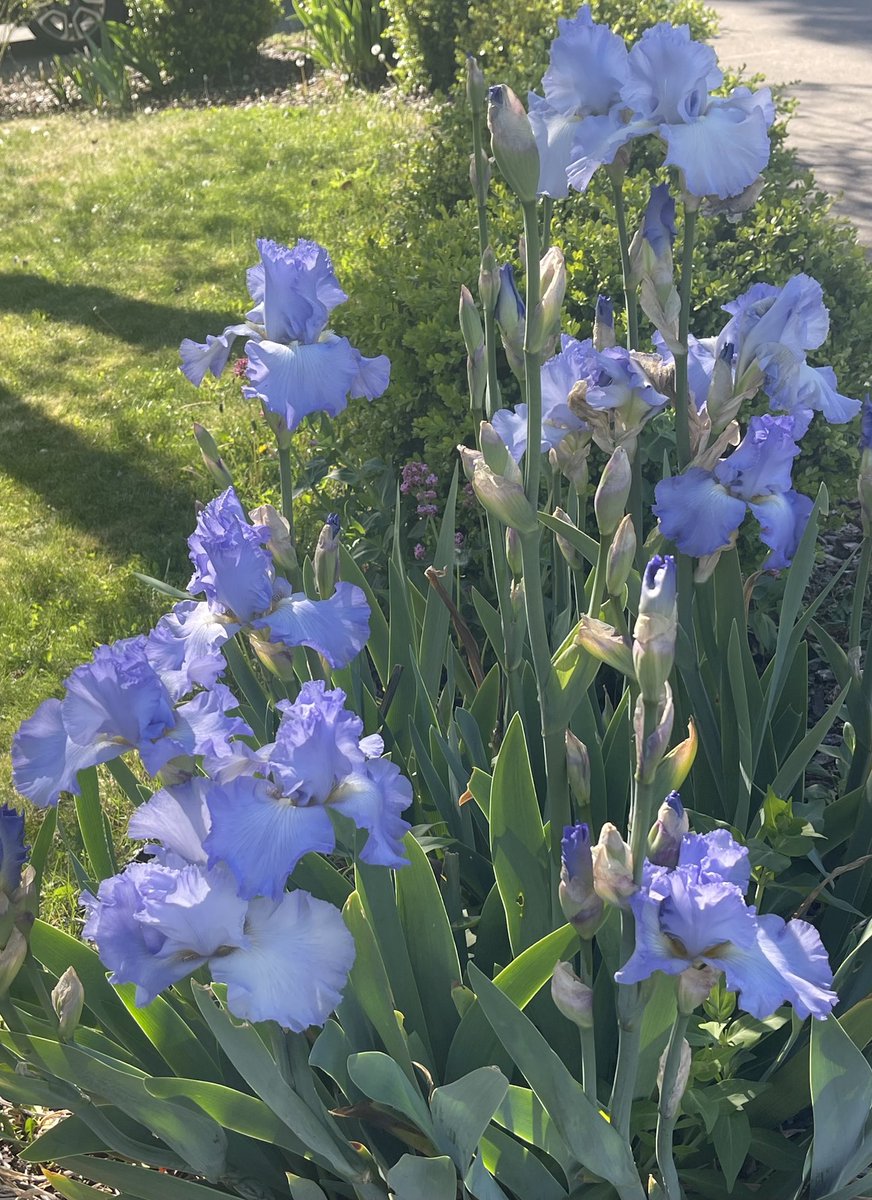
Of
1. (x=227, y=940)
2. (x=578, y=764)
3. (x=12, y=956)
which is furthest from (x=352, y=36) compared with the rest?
(x=227, y=940)

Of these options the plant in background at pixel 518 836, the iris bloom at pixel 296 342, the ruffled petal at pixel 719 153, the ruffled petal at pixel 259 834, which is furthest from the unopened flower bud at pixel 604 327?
the ruffled petal at pixel 259 834

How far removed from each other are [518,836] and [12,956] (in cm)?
62

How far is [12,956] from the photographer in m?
1.14

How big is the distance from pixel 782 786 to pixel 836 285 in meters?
1.87

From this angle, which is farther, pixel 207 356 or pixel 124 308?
pixel 124 308

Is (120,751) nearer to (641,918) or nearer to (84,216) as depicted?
(641,918)

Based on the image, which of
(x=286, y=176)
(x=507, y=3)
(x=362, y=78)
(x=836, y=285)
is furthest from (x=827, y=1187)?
(x=362, y=78)

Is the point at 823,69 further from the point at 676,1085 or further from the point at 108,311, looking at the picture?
the point at 676,1085

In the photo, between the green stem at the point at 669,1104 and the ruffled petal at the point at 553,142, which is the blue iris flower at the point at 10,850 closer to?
the green stem at the point at 669,1104

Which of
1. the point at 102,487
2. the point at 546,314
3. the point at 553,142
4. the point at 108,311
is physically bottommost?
the point at 102,487

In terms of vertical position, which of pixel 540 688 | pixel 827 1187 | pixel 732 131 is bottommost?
pixel 827 1187

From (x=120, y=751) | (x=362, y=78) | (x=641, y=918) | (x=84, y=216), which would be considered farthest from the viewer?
(x=362, y=78)

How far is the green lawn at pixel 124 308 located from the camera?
3.68 metres

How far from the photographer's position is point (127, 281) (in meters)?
5.93
